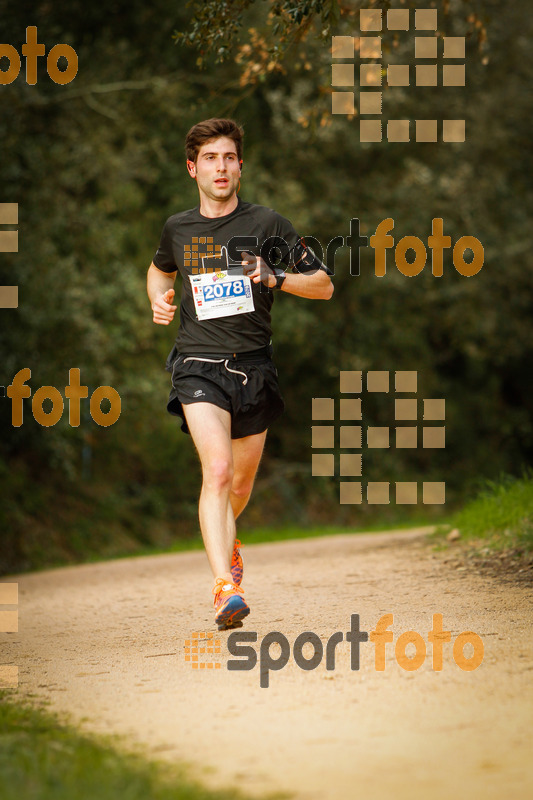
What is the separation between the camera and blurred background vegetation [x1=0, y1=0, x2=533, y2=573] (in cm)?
1510

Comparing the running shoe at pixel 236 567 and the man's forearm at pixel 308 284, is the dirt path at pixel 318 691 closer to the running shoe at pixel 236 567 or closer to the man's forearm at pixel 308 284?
the running shoe at pixel 236 567

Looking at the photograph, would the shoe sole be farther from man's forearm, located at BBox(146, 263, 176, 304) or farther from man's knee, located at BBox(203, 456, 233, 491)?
man's forearm, located at BBox(146, 263, 176, 304)

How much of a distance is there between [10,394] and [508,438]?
16.9m

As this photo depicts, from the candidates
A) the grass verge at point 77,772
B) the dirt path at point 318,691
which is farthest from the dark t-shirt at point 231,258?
the grass verge at point 77,772

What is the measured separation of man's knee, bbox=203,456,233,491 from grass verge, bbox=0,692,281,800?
5.42 ft

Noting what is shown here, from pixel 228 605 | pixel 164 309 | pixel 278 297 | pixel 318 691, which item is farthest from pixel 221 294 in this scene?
pixel 278 297

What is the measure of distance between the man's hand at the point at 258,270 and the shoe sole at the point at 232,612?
1559 millimetres

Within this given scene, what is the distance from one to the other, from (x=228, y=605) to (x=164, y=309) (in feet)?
5.20

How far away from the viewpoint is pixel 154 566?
1027cm

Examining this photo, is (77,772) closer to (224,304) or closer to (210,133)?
(224,304)

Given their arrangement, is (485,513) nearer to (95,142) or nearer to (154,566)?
(154,566)

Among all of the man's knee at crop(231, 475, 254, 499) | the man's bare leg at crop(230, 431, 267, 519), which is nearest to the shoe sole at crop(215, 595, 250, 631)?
the man's bare leg at crop(230, 431, 267, 519)

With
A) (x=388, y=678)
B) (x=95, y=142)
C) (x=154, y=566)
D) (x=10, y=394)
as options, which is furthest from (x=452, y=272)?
(x=388, y=678)

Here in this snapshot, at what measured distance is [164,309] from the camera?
17.1 feet
